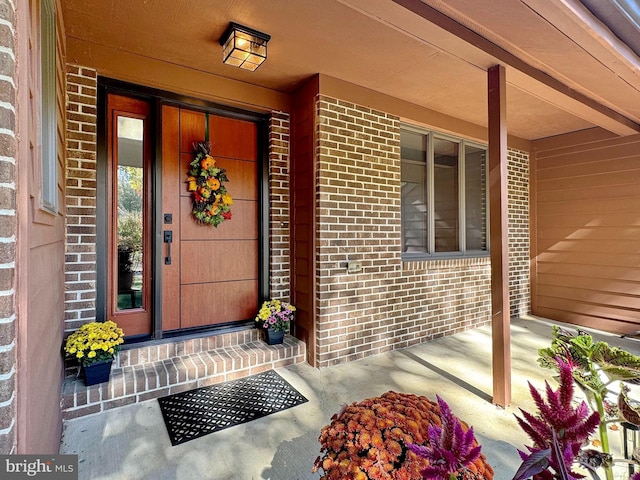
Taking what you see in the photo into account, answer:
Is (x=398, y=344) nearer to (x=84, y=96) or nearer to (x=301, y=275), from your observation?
(x=301, y=275)

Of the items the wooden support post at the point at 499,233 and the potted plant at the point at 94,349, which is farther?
the wooden support post at the point at 499,233

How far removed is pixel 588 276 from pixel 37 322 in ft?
18.9

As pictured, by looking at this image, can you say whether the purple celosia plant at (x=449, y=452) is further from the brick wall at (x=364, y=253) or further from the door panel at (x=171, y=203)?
the door panel at (x=171, y=203)

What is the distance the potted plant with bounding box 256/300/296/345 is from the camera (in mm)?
3093

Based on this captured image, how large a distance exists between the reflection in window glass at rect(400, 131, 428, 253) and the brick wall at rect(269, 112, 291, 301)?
1385mm

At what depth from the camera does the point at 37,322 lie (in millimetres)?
1224

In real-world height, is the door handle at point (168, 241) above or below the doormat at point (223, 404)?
above

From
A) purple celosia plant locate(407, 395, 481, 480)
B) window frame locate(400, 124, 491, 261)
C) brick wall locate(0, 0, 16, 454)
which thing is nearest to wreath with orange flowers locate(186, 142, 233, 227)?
window frame locate(400, 124, 491, 261)

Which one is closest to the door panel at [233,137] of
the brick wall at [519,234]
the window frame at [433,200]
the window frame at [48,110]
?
the window frame at [48,110]

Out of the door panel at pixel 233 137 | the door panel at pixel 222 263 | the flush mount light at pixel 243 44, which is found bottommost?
the door panel at pixel 222 263

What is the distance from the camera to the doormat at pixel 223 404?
210cm

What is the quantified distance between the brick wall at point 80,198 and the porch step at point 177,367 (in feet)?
1.59

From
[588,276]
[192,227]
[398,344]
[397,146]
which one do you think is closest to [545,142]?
[588,276]

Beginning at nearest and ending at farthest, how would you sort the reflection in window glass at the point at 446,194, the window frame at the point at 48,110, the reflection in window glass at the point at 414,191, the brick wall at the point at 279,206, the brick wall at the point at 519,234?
the window frame at the point at 48,110, the brick wall at the point at 279,206, the reflection in window glass at the point at 414,191, the reflection in window glass at the point at 446,194, the brick wall at the point at 519,234
